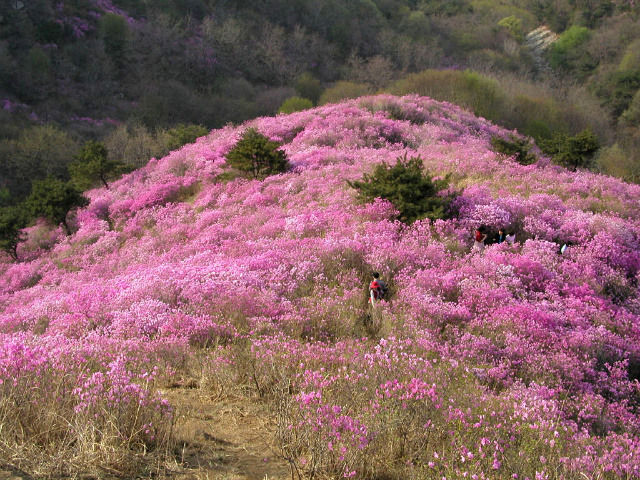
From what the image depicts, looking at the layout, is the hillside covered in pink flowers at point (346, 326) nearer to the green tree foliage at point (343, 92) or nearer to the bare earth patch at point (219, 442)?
the bare earth patch at point (219, 442)

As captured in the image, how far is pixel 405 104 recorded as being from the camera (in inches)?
876

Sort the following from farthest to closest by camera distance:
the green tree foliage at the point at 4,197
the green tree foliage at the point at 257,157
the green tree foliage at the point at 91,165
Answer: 1. the green tree foliage at the point at 4,197
2. the green tree foliage at the point at 91,165
3. the green tree foliage at the point at 257,157

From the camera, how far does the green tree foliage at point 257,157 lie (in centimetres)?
1482

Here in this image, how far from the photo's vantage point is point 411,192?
1003 centimetres

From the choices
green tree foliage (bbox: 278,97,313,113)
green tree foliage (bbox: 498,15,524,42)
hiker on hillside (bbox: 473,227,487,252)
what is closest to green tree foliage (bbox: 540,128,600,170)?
hiker on hillside (bbox: 473,227,487,252)

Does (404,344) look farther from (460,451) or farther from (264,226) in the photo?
(264,226)

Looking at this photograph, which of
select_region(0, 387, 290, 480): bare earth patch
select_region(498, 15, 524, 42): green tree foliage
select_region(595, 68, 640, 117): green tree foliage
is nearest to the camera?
select_region(0, 387, 290, 480): bare earth patch

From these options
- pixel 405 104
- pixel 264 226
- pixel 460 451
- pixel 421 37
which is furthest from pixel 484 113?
pixel 421 37

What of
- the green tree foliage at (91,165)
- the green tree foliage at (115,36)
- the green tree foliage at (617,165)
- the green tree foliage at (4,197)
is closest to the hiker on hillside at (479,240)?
the green tree foliage at (91,165)

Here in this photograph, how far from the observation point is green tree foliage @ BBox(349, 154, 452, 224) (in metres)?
9.90

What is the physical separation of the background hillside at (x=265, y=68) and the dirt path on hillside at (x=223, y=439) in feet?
70.1

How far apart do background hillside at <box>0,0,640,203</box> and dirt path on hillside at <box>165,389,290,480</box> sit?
21354mm

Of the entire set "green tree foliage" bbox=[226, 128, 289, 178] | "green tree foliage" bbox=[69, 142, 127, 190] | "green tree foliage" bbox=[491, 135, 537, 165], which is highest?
"green tree foliage" bbox=[491, 135, 537, 165]

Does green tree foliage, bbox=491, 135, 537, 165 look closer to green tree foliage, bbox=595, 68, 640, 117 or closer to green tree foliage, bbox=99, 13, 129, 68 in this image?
green tree foliage, bbox=595, 68, 640, 117
